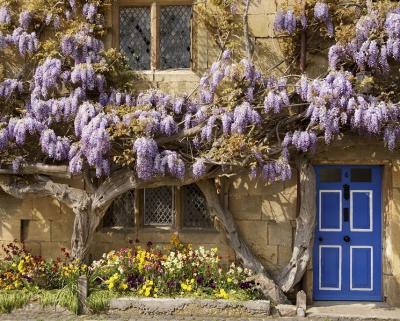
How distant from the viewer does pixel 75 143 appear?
884 centimetres

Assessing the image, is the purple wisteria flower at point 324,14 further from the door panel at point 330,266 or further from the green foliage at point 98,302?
the green foliage at point 98,302

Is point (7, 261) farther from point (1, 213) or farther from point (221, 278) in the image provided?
point (221, 278)

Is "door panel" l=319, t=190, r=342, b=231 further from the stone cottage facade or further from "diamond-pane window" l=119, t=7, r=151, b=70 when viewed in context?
"diamond-pane window" l=119, t=7, r=151, b=70

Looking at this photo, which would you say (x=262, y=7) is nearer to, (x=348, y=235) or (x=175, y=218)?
(x=175, y=218)

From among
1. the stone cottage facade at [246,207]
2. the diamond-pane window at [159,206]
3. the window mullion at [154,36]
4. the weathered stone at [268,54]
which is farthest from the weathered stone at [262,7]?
the diamond-pane window at [159,206]

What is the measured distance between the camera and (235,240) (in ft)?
30.2

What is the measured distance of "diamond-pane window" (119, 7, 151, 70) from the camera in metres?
9.81

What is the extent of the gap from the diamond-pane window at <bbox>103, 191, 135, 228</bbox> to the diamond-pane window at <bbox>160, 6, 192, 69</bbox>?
224cm

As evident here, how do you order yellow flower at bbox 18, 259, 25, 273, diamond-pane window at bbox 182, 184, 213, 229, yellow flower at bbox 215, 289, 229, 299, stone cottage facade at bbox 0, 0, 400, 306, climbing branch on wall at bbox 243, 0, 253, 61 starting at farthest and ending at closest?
diamond-pane window at bbox 182, 184, 213, 229 → stone cottage facade at bbox 0, 0, 400, 306 → climbing branch on wall at bbox 243, 0, 253, 61 → yellow flower at bbox 18, 259, 25, 273 → yellow flower at bbox 215, 289, 229, 299

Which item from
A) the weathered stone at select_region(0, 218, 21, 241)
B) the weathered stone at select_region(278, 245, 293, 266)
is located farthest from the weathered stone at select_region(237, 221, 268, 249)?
the weathered stone at select_region(0, 218, 21, 241)

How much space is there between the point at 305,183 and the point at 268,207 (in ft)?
2.42

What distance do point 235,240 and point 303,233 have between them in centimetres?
104

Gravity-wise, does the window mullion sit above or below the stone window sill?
above

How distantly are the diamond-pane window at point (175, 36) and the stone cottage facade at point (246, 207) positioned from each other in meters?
0.02
